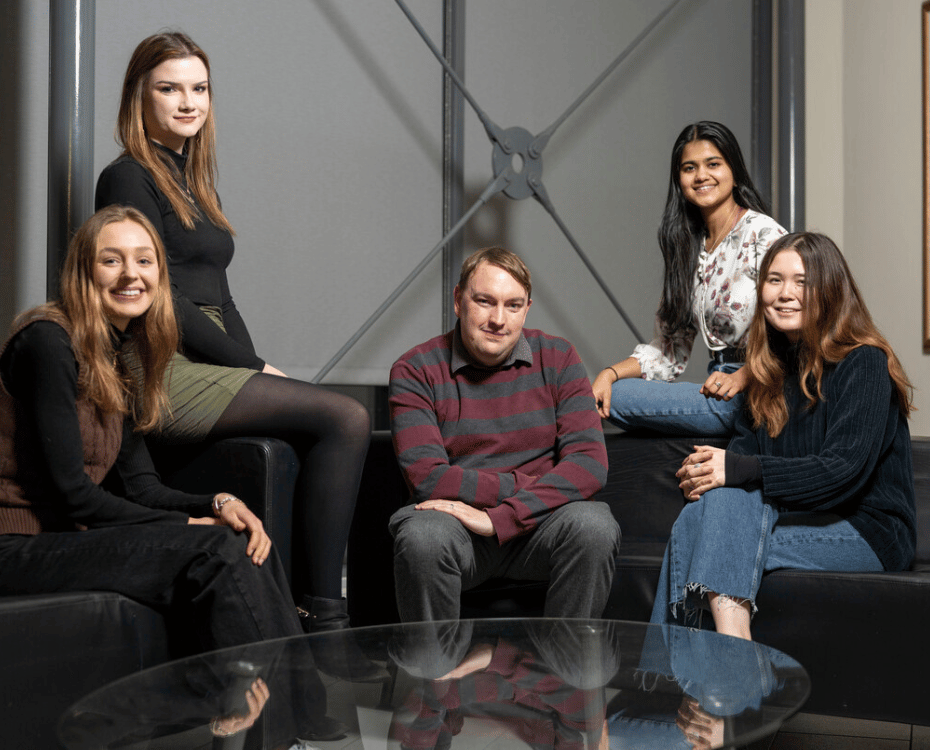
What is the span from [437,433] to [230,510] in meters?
0.45

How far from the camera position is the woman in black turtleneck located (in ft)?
5.78

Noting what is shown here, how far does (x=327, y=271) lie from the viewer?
9.06 feet

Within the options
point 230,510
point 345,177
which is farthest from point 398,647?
point 345,177

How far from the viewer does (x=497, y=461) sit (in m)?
1.93

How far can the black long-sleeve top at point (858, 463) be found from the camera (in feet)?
5.87

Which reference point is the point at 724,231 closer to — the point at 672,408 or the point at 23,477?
the point at 672,408

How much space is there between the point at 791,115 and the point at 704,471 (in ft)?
7.79

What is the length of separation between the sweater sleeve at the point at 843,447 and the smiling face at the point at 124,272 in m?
1.17

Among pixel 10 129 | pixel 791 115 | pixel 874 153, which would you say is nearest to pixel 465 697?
pixel 10 129

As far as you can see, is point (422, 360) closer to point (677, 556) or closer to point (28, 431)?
point (677, 556)

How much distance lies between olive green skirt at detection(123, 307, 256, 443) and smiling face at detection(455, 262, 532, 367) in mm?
451

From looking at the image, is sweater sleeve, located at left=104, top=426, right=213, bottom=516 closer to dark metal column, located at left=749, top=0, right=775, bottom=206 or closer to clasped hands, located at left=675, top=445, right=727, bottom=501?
clasped hands, located at left=675, top=445, right=727, bottom=501

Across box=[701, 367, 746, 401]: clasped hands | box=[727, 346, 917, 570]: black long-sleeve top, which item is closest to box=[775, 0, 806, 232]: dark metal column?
box=[701, 367, 746, 401]: clasped hands

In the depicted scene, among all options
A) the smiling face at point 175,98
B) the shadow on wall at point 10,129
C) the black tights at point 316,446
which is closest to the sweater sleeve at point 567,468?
the black tights at point 316,446
